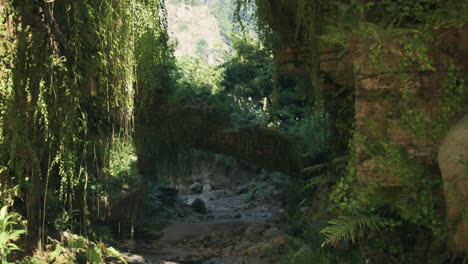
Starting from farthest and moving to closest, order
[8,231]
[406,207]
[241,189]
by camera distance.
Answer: [241,189]
[8,231]
[406,207]

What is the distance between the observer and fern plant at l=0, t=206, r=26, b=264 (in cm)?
454

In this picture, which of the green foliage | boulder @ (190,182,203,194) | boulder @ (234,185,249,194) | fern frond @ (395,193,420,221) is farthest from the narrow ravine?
boulder @ (190,182,203,194)

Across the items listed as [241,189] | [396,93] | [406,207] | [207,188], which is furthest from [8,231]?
[207,188]

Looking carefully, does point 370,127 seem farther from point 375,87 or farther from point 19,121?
point 19,121

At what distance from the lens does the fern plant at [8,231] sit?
14.9 ft

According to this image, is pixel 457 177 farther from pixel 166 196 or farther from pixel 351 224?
pixel 166 196

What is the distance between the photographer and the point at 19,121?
4.66m

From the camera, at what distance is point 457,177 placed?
12.1 ft

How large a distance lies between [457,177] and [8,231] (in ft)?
14.5

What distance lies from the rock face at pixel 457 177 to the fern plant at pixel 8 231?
4.06m

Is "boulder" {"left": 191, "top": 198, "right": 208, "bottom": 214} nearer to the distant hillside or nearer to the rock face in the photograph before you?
the rock face

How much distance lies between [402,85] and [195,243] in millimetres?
6663

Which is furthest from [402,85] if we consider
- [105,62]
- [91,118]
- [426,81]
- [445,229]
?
[91,118]

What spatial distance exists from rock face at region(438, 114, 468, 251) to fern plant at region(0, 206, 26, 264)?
160 inches
